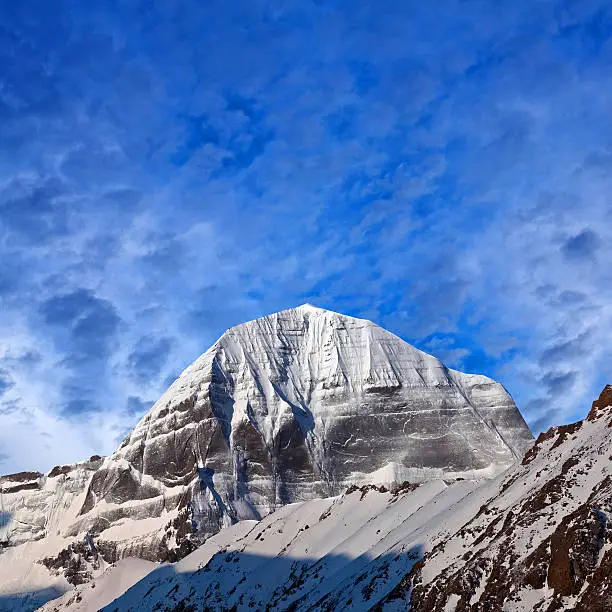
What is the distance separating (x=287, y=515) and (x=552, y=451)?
6584 cm

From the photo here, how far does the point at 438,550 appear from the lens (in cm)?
8612

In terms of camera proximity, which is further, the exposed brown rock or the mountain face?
the exposed brown rock

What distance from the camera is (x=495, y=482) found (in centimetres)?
10056

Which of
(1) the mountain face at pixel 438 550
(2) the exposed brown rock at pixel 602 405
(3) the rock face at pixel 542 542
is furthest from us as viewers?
(2) the exposed brown rock at pixel 602 405

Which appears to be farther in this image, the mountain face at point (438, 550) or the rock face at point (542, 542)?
the mountain face at point (438, 550)

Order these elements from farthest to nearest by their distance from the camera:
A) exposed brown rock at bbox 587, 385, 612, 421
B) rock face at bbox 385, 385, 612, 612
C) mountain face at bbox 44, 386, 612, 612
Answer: exposed brown rock at bbox 587, 385, 612, 421
mountain face at bbox 44, 386, 612, 612
rock face at bbox 385, 385, 612, 612

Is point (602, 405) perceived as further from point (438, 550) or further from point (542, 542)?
point (542, 542)

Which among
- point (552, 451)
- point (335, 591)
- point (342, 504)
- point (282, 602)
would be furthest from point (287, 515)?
point (552, 451)

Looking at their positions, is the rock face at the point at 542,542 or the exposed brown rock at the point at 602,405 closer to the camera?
the rock face at the point at 542,542

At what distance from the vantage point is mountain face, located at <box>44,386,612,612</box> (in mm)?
64875

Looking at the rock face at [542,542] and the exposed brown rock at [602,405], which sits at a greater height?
the exposed brown rock at [602,405]

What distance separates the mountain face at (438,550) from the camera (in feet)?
213

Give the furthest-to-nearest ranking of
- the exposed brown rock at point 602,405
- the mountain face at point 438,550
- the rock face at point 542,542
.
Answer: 1. the exposed brown rock at point 602,405
2. the mountain face at point 438,550
3. the rock face at point 542,542

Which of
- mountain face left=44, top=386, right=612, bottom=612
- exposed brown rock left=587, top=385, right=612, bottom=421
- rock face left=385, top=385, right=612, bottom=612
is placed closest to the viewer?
rock face left=385, top=385, right=612, bottom=612
